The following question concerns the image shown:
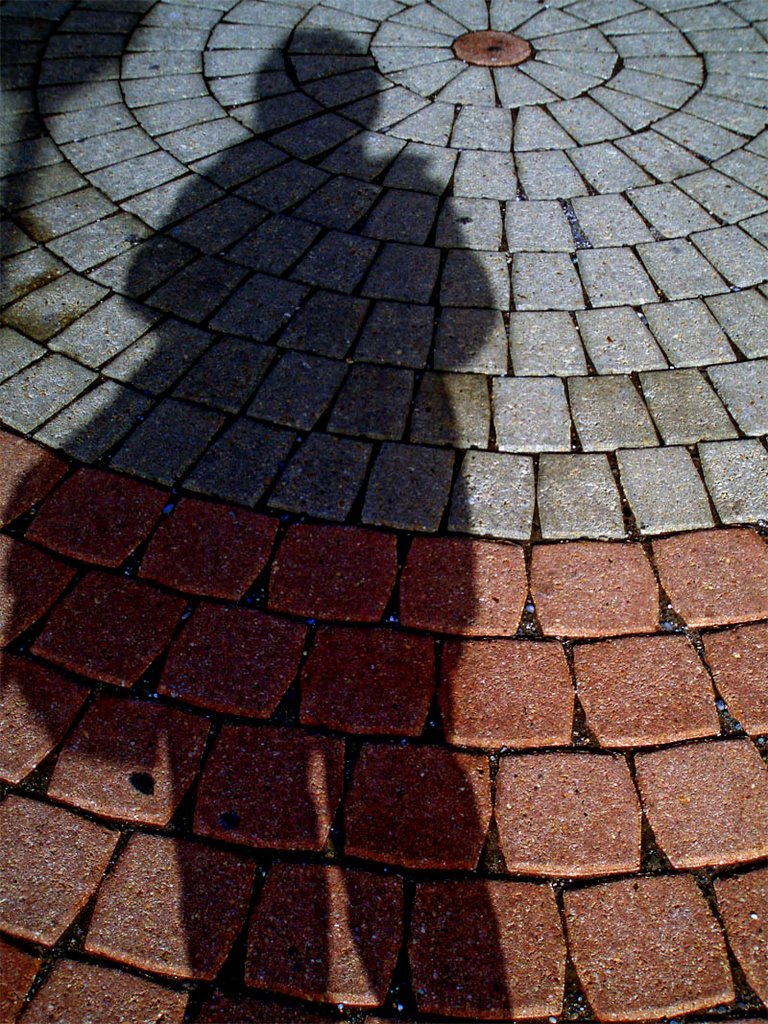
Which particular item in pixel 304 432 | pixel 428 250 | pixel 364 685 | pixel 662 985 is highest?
pixel 428 250

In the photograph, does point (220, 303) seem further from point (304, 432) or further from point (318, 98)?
point (318, 98)

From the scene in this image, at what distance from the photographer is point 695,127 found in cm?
421

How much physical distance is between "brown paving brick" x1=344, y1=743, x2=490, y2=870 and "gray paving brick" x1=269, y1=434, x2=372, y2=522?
82cm

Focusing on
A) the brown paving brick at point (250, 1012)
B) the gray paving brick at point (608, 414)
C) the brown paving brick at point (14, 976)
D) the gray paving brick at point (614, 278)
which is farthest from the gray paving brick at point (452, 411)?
the brown paving brick at point (14, 976)

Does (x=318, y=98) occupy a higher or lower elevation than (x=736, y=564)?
higher

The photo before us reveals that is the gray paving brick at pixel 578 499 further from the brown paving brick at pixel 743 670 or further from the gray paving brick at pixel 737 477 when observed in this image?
the brown paving brick at pixel 743 670

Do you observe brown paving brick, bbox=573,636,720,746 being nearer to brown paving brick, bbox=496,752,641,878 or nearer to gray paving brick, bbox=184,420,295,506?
brown paving brick, bbox=496,752,641,878

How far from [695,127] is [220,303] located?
8.06ft

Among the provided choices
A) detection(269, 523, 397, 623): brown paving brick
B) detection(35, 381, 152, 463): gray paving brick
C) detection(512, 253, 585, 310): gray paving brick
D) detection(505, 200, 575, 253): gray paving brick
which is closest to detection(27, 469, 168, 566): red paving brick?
detection(35, 381, 152, 463): gray paving brick

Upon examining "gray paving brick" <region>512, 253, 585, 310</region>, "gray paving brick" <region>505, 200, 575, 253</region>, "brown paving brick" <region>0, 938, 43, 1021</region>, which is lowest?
"brown paving brick" <region>0, 938, 43, 1021</region>

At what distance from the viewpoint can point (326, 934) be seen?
6.54 ft

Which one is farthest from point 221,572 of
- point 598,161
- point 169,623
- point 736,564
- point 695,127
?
point 695,127

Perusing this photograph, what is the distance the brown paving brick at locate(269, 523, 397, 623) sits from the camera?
8.38 feet

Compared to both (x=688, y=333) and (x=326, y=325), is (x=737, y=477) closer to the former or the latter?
(x=688, y=333)
